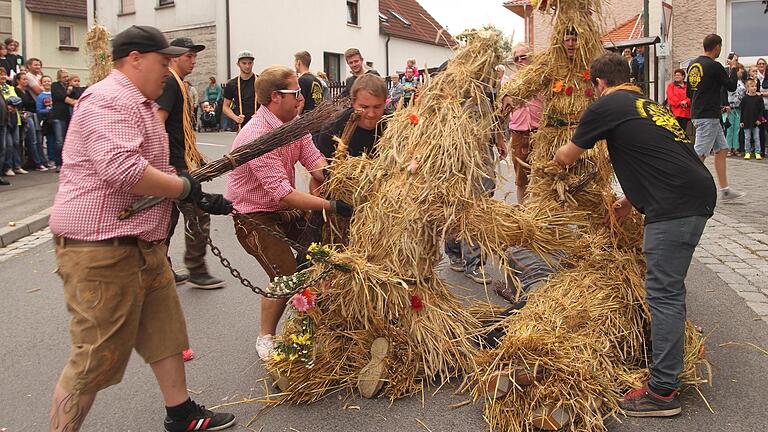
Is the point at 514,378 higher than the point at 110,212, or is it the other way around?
the point at 110,212

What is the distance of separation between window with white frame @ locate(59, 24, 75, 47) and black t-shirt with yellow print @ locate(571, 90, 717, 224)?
39821 millimetres

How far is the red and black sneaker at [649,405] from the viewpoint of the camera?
363cm

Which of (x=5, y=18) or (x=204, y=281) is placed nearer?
(x=204, y=281)

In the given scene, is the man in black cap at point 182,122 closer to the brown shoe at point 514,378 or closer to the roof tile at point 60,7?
the brown shoe at point 514,378

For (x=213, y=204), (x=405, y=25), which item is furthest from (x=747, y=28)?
(x=405, y=25)

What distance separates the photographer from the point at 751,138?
51.5ft

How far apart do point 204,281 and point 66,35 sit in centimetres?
3735

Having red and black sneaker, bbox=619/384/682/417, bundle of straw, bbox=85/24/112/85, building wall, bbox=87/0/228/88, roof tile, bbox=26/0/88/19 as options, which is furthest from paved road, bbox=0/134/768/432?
roof tile, bbox=26/0/88/19

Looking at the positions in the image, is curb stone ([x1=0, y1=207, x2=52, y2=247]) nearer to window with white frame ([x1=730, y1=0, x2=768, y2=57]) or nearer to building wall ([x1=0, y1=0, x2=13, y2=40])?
window with white frame ([x1=730, y1=0, x2=768, y2=57])

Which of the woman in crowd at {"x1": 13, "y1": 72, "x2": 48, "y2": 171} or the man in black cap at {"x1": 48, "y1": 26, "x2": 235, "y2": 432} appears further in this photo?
the woman in crowd at {"x1": 13, "y1": 72, "x2": 48, "y2": 171}

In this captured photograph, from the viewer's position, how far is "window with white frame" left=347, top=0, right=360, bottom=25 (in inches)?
1401

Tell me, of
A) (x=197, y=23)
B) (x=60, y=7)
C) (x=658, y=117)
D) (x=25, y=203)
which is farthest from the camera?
(x=60, y=7)

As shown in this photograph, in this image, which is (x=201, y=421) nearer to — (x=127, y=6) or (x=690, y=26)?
(x=690, y=26)

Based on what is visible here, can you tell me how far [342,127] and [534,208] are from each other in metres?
1.49
